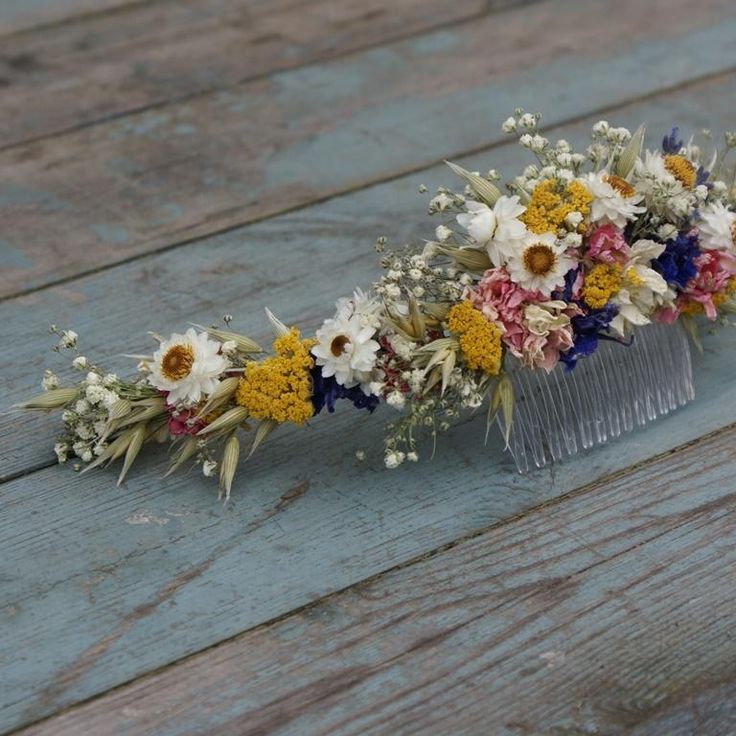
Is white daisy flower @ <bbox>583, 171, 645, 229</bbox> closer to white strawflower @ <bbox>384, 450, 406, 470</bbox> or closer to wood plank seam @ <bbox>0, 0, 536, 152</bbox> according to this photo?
white strawflower @ <bbox>384, 450, 406, 470</bbox>

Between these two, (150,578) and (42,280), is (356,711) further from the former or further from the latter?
(42,280)

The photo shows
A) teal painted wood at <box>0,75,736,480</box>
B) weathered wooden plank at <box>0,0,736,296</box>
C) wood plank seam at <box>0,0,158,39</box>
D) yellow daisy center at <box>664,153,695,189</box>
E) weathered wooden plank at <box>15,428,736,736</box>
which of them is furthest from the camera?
wood plank seam at <box>0,0,158,39</box>

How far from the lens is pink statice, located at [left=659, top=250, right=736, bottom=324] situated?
137 cm

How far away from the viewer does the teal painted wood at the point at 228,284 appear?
5.28 ft

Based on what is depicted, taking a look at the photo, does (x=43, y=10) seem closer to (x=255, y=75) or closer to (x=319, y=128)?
(x=255, y=75)

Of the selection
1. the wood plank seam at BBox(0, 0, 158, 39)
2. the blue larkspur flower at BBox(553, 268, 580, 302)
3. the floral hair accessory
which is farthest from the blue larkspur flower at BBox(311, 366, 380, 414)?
the wood plank seam at BBox(0, 0, 158, 39)

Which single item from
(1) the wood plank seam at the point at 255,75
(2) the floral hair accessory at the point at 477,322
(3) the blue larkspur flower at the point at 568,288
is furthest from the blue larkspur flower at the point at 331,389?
(1) the wood plank seam at the point at 255,75

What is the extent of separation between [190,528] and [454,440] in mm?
317

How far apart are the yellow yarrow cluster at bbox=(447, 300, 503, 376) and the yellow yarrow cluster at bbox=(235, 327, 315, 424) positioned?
0.16 meters

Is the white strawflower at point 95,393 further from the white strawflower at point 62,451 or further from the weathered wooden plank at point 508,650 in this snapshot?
the weathered wooden plank at point 508,650

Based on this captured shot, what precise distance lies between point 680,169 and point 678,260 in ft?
0.33

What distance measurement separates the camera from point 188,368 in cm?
132

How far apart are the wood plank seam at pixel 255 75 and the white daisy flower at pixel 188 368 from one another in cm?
91

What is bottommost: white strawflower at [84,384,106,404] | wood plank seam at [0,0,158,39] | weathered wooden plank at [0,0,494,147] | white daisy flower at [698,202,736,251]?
white strawflower at [84,384,106,404]
